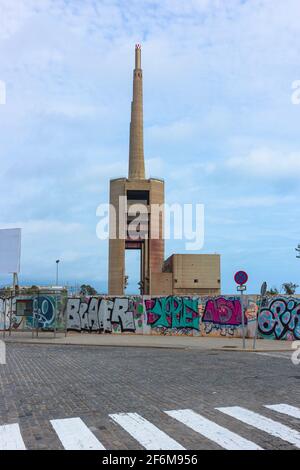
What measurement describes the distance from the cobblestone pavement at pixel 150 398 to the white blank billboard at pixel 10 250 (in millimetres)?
14127

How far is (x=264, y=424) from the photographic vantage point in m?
7.04

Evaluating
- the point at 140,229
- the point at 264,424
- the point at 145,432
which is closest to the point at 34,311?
the point at 145,432

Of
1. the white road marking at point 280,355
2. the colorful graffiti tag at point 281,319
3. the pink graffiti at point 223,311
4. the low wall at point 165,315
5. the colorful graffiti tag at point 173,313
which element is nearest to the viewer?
the white road marking at point 280,355

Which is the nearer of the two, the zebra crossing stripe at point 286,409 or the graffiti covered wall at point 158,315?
the zebra crossing stripe at point 286,409

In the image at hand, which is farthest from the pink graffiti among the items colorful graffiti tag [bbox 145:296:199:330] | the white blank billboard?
the white blank billboard

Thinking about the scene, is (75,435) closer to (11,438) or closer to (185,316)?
(11,438)

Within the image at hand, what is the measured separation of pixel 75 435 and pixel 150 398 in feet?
9.27

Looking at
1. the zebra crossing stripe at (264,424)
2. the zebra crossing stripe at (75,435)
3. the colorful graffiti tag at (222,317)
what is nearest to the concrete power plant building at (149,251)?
the colorful graffiti tag at (222,317)

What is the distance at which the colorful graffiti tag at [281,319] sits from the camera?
2173cm

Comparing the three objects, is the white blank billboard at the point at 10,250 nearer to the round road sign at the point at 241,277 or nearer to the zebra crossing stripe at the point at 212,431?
the round road sign at the point at 241,277

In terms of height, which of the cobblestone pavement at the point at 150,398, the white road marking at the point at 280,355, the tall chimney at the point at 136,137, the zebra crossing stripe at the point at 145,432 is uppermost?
the tall chimney at the point at 136,137
